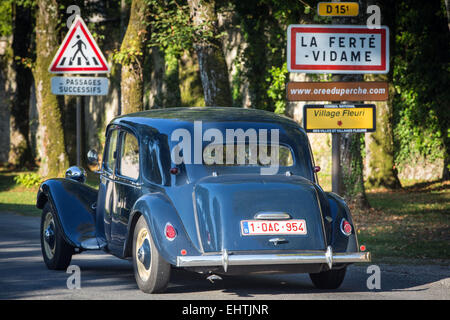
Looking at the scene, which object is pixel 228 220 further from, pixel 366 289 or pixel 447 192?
pixel 447 192

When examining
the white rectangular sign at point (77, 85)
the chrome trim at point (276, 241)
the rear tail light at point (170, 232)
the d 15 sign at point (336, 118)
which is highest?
the white rectangular sign at point (77, 85)

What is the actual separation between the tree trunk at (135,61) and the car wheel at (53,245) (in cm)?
936

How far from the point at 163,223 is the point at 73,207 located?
2.45 m

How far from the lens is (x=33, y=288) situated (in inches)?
331

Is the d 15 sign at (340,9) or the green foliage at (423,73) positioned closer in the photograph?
the d 15 sign at (340,9)

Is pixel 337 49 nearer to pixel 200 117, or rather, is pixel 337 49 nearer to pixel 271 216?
pixel 200 117

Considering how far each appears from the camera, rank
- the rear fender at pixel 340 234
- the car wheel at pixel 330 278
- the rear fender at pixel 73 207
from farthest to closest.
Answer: the rear fender at pixel 73 207
the car wheel at pixel 330 278
the rear fender at pixel 340 234

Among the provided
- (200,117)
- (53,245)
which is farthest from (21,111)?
(200,117)

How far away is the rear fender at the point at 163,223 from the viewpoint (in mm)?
7695

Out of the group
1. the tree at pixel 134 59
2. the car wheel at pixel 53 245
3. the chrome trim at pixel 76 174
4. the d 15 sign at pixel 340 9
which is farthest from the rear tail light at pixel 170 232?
the tree at pixel 134 59

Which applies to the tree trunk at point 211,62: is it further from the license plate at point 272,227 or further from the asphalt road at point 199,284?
the license plate at point 272,227

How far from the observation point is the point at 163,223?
7.82 metres

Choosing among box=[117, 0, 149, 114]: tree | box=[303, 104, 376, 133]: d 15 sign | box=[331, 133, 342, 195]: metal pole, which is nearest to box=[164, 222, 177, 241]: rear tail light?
box=[303, 104, 376, 133]: d 15 sign

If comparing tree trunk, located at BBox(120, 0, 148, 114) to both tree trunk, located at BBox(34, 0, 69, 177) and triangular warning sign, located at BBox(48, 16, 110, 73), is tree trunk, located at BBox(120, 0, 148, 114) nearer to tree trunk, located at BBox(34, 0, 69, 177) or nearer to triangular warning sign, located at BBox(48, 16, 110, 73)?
tree trunk, located at BBox(34, 0, 69, 177)
